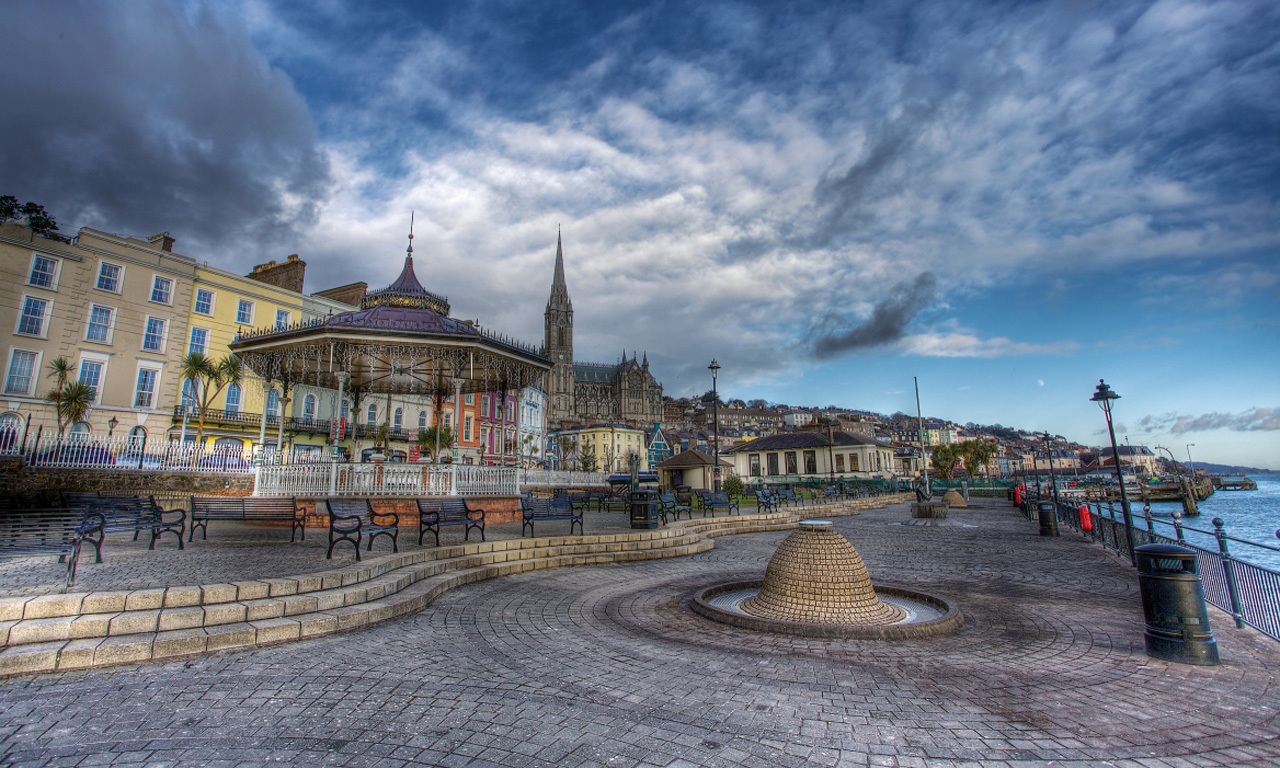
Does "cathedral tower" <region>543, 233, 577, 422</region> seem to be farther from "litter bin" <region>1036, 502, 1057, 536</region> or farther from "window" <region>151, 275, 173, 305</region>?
"litter bin" <region>1036, 502, 1057, 536</region>

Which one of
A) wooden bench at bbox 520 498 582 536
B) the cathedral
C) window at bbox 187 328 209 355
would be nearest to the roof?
wooden bench at bbox 520 498 582 536

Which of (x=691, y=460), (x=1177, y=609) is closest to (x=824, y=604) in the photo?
(x=1177, y=609)

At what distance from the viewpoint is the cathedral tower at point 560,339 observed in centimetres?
14050

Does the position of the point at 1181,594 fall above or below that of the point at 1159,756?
above

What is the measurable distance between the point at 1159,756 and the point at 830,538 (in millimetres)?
3468

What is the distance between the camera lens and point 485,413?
176 feet

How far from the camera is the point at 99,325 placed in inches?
1089

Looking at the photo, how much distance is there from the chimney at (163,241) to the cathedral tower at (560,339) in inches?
4263

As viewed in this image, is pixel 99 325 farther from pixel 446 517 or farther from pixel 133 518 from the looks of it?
pixel 446 517

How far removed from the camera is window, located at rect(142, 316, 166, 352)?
1156 inches

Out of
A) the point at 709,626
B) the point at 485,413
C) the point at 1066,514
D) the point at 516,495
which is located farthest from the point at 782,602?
the point at 485,413

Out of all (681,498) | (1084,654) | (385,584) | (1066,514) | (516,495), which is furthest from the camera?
(681,498)

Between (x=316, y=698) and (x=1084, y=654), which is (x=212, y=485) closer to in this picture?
(x=316, y=698)

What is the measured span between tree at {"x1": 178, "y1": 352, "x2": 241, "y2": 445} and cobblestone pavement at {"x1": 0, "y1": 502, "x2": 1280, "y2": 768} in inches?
1079
